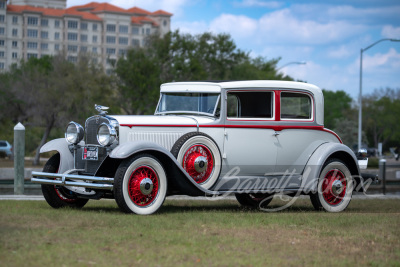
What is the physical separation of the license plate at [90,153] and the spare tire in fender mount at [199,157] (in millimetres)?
1155

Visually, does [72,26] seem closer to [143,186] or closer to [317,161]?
[317,161]

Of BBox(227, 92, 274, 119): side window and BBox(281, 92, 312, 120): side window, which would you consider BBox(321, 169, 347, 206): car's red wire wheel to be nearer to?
BBox(281, 92, 312, 120): side window

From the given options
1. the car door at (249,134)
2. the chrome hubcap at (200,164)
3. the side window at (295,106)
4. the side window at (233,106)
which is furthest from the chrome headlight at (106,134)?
the side window at (295,106)

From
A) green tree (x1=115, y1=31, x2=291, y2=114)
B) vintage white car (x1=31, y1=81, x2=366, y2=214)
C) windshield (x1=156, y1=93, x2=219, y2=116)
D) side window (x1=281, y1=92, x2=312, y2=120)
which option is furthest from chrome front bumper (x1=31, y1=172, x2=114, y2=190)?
green tree (x1=115, y1=31, x2=291, y2=114)

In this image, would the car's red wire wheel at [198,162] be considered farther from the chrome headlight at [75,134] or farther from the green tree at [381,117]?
the green tree at [381,117]

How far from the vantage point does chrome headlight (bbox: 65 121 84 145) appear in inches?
385

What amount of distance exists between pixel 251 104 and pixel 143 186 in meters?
2.88

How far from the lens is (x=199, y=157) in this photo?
9531 mm

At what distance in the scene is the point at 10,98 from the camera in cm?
4791

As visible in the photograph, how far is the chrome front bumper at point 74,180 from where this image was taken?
867 centimetres

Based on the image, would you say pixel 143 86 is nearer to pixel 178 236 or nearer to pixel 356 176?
pixel 356 176

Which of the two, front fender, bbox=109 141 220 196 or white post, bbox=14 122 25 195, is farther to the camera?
white post, bbox=14 122 25 195

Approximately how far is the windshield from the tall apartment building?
122078 millimetres

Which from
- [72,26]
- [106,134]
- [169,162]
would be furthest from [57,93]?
[72,26]
